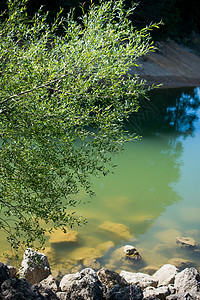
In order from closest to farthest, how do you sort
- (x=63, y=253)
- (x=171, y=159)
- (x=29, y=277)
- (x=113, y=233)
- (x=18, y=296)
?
1. (x=18, y=296)
2. (x=29, y=277)
3. (x=63, y=253)
4. (x=113, y=233)
5. (x=171, y=159)

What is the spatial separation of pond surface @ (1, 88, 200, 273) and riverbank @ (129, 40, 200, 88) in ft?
58.9

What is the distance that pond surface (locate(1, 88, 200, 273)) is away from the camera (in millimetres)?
9570

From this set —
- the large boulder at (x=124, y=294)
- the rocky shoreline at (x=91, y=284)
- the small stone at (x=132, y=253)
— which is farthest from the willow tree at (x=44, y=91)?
the small stone at (x=132, y=253)

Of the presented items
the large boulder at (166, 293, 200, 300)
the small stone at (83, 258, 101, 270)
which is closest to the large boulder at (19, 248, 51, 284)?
the small stone at (83, 258, 101, 270)

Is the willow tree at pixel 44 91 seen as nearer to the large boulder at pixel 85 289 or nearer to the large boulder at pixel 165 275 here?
the large boulder at pixel 85 289

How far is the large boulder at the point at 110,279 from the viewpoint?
744 cm

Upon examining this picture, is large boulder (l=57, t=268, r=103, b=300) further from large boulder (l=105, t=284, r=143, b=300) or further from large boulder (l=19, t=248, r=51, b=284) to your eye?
large boulder (l=19, t=248, r=51, b=284)

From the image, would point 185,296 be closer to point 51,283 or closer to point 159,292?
point 159,292

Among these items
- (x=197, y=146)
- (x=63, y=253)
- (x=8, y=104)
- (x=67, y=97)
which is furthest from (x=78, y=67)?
(x=197, y=146)

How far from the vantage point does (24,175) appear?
245 inches

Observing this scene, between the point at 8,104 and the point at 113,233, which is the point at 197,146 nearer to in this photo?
the point at 113,233

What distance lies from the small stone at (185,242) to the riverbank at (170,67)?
2931cm

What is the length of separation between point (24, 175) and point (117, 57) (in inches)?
101

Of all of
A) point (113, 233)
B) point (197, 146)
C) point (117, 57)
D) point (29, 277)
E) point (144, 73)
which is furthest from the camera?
point (144, 73)
